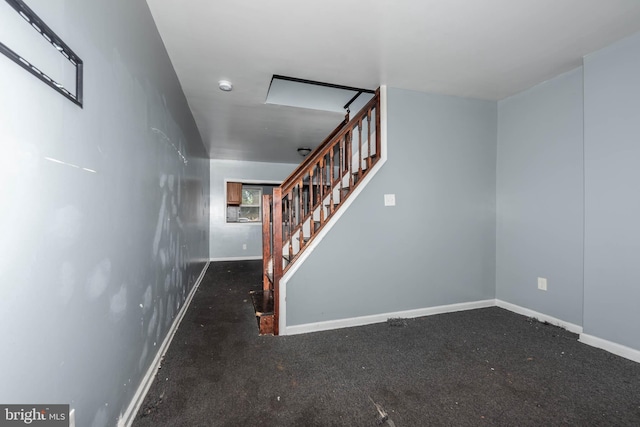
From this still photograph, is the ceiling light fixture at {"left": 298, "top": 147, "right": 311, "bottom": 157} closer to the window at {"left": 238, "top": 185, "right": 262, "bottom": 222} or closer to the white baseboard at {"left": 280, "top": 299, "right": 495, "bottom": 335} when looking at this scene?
the window at {"left": 238, "top": 185, "right": 262, "bottom": 222}

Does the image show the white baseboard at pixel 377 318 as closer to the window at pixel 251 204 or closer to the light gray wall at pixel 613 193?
the light gray wall at pixel 613 193

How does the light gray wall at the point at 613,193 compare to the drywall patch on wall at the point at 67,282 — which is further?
the light gray wall at the point at 613,193

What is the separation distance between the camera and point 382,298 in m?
2.74

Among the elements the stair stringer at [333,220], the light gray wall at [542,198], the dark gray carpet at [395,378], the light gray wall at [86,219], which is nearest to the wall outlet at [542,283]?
the light gray wall at [542,198]

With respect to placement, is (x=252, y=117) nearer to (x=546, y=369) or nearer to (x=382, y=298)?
(x=382, y=298)

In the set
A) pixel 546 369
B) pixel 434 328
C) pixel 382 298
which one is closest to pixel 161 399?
pixel 382 298

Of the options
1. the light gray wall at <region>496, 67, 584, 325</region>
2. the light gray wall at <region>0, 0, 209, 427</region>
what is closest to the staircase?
the light gray wall at <region>0, 0, 209, 427</region>

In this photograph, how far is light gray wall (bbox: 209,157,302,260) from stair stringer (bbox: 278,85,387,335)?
4.16m

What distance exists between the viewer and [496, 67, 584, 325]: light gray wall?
2.44m

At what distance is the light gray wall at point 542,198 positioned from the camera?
8.00 ft

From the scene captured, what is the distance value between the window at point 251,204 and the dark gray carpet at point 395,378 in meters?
4.32

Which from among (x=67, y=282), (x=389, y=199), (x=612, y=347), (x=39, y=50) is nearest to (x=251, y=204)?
(x=389, y=199)

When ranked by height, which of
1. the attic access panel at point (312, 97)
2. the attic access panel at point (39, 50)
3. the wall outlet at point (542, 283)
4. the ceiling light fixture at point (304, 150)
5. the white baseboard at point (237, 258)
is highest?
the attic access panel at point (312, 97)

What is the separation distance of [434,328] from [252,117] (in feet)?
10.7
